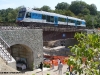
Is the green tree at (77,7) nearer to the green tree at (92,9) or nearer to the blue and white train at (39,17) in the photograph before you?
the green tree at (92,9)

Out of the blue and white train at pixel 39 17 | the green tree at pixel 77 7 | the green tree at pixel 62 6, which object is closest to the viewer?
the blue and white train at pixel 39 17

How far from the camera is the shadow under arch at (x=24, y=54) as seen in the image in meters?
22.0

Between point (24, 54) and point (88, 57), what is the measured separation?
18.2m

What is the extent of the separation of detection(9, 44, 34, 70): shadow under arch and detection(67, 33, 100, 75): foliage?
55.2 feet

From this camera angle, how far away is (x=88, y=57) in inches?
193

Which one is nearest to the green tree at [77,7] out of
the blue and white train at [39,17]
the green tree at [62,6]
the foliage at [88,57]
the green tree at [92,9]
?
the green tree at [92,9]

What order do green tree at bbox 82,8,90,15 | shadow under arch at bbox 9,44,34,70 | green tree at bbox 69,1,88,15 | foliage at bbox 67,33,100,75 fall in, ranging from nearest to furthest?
foliage at bbox 67,33,100,75
shadow under arch at bbox 9,44,34,70
green tree at bbox 82,8,90,15
green tree at bbox 69,1,88,15

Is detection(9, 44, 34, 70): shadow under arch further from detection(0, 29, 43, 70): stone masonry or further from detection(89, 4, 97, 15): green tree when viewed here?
detection(89, 4, 97, 15): green tree

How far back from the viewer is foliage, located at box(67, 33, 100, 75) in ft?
15.6

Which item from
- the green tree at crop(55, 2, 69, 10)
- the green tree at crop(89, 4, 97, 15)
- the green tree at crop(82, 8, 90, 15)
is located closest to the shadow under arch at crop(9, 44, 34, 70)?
the green tree at crop(82, 8, 90, 15)

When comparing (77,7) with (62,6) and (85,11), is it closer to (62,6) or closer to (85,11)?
(85,11)

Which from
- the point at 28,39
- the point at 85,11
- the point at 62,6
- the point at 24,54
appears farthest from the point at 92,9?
the point at 28,39

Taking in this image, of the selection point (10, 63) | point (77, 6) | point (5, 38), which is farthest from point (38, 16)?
point (77, 6)

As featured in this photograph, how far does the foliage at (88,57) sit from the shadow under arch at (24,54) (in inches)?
662
